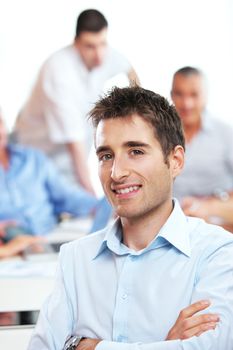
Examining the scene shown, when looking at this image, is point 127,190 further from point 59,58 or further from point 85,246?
point 59,58

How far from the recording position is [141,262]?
1633mm

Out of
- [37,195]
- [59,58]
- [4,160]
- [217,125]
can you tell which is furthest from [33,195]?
[217,125]

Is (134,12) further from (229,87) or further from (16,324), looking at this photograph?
(16,324)

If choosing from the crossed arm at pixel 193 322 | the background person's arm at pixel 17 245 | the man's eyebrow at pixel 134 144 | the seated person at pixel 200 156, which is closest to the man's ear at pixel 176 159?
the man's eyebrow at pixel 134 144

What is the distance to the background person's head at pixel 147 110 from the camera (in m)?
1.62

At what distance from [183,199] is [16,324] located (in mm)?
880

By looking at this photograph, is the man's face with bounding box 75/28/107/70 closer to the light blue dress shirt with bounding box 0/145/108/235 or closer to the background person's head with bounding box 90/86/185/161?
the light blue dress shirt with bounding box 0/145/108/235

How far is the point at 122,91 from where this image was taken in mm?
1657

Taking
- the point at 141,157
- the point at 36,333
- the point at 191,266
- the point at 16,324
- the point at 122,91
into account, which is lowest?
the point at 16,324

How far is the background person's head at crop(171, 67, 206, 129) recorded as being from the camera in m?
2.91

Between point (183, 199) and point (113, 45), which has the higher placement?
point (113, 45)

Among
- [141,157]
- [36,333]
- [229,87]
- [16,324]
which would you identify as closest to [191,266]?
[141,157]

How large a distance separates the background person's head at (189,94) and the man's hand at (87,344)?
4.88 ft

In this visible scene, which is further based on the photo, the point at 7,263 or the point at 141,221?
the point at 7,263
